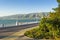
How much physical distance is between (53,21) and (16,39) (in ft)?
15.7

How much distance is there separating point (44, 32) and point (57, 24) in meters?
4.52

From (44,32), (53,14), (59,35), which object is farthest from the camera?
(44,32)

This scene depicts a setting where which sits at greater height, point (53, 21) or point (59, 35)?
point (53, 21)

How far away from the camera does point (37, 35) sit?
2105cm

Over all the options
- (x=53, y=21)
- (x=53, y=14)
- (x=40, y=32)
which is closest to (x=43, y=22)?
(x=40, y=32)

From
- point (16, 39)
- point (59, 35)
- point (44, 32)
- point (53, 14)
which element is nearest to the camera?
point (59, 35)

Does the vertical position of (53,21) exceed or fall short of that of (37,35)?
it exceeds it

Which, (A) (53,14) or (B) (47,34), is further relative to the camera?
(B) (47,34)

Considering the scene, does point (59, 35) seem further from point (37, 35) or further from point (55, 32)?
point (37, 35)

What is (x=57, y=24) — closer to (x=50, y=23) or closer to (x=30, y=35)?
(x=50, y=23)

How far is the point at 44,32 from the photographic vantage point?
2156cm

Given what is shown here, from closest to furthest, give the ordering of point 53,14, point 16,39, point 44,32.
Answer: point 53,14, point 16,39, point 44,32

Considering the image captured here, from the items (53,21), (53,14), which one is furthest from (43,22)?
(53,21)

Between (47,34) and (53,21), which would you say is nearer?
(53,21)
